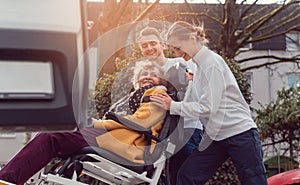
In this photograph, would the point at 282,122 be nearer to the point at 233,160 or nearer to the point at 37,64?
the point at 233,160

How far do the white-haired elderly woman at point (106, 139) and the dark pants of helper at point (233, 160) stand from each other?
0.36m

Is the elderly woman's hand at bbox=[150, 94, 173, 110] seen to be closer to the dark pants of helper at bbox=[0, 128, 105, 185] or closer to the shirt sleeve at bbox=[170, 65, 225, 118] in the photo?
the shirt sleeve at bbox=[170, 65, 225, 118]

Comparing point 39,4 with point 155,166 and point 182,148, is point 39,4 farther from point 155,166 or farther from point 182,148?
point 182,148

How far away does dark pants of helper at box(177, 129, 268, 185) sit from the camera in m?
3.10

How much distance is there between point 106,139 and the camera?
2951 mm

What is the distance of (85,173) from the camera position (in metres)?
2.98

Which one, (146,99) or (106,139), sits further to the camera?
(146,99)

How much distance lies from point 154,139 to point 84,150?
1.23ft

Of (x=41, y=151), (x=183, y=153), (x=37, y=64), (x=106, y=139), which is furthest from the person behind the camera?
(x=183, y=153)

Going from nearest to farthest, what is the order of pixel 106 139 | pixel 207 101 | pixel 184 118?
pixel 106 139 → pixel 207 101 → pixel 184 118

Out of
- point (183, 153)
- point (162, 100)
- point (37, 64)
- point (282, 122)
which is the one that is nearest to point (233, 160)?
point (183, 153)

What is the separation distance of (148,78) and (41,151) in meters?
0.80

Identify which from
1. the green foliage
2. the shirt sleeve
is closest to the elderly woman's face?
the shirt sleeve

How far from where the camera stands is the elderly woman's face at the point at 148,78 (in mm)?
3264
